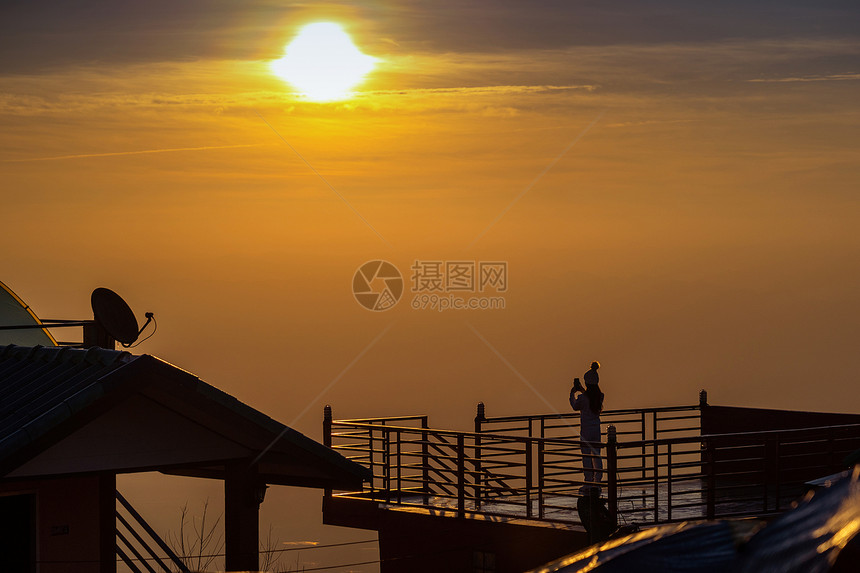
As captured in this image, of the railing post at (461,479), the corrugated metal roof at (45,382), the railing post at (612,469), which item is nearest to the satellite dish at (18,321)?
the railing post at (461,479)

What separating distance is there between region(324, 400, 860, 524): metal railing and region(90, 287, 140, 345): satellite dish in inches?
177

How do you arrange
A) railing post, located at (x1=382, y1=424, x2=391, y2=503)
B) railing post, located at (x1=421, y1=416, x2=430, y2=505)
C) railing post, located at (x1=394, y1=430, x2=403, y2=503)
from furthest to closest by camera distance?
railing post, located at (x1=421, y1=416, x2=430, y2=505) < railing post, located at (x1=382, y1=424, x2=391, y2=503) < railing post, located at (x1=394, y1=430, x2=403, y2=503)

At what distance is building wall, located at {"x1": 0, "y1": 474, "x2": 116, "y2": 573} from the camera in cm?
1366

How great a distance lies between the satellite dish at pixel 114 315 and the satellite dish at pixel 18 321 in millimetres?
6833

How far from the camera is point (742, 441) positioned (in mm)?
24969

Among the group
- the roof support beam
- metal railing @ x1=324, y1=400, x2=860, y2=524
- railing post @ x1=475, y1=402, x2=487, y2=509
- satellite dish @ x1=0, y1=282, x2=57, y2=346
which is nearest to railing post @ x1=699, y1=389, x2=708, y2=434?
metal railing @ x1=324, y1=400, x2=860, y2=524

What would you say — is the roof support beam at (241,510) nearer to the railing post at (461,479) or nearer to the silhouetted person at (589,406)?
the railing post at (461,479)

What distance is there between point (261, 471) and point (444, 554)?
717 centimetres

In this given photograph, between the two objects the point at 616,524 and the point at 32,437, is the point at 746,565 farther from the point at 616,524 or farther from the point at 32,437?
the point at 616,524

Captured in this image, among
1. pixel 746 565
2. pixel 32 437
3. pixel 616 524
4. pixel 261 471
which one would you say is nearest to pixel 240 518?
pixel 261 471

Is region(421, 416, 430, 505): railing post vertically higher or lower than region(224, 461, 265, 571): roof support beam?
higher

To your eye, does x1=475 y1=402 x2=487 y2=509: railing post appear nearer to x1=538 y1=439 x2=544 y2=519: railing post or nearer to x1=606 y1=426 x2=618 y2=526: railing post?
x1=538 y1=439 x2=544 y2=519: railing post

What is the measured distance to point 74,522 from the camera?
14.2 m

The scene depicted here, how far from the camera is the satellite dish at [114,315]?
59.2 feet
